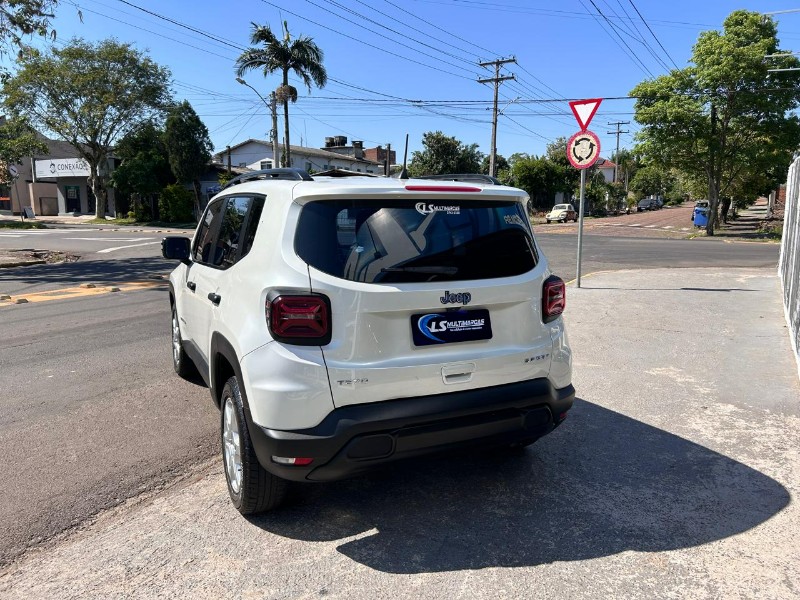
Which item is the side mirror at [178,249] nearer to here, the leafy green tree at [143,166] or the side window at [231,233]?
the side window at [231,233]

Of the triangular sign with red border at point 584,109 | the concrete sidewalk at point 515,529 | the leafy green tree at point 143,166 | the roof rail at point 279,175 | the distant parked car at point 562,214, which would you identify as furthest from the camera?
A: the distant parked car at point 562,214

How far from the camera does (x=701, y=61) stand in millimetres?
26781

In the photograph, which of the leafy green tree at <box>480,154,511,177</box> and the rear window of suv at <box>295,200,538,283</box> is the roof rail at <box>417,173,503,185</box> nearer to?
the rear window of suv at <box>295,200,538,283</box>

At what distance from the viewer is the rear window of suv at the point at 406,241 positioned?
2.92 m

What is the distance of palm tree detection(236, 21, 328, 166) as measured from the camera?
3178 centimetres

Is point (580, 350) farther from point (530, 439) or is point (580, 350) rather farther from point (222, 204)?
point (222, 204)

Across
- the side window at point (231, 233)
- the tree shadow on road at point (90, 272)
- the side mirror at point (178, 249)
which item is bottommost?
the tree shadow on road at point (90, 272)

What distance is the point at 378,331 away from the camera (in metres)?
2.90

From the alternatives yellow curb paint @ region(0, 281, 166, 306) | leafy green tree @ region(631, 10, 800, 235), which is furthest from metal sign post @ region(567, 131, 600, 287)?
leafy green tree @ region(631, 10, 800, 235)

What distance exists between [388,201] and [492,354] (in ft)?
3.14

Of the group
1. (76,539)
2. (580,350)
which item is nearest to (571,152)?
(580,350)

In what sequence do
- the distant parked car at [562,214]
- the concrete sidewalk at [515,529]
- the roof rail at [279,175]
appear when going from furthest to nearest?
the distant parked car at [562,214] → the roof rail at [279,175] → the concrete sidewalk at [515,529]

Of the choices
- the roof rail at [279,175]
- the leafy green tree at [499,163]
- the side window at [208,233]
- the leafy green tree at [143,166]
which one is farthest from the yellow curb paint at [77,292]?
the leafy green tree at [499,163]

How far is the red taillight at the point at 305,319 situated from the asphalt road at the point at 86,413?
1.65 metres
